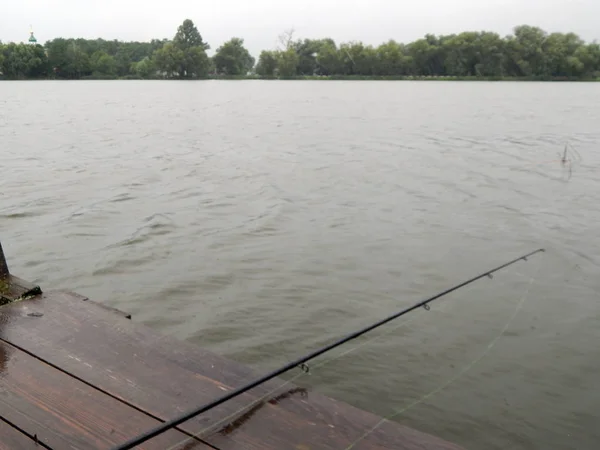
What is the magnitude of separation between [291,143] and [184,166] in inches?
229

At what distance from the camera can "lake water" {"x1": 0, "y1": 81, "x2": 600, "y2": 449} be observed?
4.67 metres

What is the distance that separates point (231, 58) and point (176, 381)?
127 m

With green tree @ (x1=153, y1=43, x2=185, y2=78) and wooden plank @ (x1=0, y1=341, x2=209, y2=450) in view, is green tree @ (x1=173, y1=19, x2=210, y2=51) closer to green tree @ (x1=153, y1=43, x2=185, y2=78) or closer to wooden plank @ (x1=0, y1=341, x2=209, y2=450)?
green tree @ (x1=153, y1=43, x2=185, y2=78)

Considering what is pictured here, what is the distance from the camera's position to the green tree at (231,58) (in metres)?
124

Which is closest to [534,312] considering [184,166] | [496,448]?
[496,448]

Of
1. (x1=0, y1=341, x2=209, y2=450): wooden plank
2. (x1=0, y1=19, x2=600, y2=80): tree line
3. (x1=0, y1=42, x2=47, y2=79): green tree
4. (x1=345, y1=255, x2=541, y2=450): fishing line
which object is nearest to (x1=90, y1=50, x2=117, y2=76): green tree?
(x1=0, y1=19, x2=600, y2=80): tree line

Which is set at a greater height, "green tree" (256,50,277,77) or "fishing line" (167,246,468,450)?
"green tree" (256,50,277,77)

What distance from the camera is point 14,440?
2.67m

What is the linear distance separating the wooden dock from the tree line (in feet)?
320

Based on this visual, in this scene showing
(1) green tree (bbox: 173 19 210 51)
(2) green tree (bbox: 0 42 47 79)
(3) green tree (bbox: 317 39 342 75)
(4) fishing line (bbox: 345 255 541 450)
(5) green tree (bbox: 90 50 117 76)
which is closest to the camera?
(4) fishing line (bbox: 345 255 541 450)

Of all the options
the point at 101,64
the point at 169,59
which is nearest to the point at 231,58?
the point at 169,59

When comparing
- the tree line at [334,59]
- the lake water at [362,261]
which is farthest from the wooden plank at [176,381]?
the tree line at [334,59]

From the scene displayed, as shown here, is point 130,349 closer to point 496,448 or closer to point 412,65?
point 496,448

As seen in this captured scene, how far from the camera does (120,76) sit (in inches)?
5079
